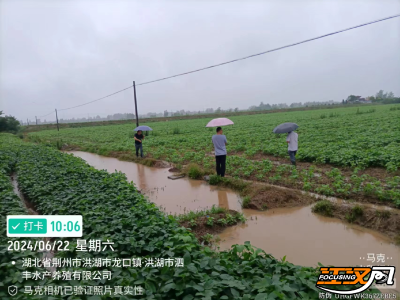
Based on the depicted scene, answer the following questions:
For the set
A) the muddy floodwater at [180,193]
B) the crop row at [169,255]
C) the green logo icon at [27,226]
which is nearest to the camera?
the crop row at [169,255]

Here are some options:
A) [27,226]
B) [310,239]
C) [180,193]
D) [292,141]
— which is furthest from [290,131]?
[27,226]

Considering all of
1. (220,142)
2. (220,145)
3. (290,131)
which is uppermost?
(290,131)

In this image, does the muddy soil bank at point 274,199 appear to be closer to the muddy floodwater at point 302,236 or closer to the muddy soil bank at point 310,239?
the muddy floodwater at point 302,236

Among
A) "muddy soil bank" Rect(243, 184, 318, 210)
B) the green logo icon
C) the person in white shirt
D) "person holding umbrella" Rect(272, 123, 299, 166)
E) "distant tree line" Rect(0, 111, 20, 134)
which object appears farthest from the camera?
"distant tree line" Rect(0, 111, 20, 134)

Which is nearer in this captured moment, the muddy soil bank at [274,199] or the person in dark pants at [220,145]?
the muddy soil bank at [274,199]

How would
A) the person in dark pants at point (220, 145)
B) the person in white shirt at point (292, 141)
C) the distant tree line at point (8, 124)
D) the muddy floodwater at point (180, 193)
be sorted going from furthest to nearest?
the distant tree line at point (8, 124) → the person in white shirt at point (292, 141) → the person in dark pants at point (220, 145) → the muddy floodwater at point (180, 193)

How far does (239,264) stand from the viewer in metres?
3.71

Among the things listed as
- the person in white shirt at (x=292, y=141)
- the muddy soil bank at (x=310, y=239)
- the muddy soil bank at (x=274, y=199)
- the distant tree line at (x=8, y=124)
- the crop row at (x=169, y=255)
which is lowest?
the muddy soil bank at (x=310, y=239)

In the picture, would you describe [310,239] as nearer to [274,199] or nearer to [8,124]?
[274,199]

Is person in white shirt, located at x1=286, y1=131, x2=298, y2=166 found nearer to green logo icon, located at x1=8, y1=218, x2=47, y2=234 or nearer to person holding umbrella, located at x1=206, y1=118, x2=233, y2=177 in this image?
person holding umbrella, located at x1=206, y1=118, x2=233, y2=177

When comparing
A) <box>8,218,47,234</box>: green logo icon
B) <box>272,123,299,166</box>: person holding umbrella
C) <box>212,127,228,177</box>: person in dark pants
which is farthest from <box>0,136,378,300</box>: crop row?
<box>272,123,299,166</box>: person holding umbrella

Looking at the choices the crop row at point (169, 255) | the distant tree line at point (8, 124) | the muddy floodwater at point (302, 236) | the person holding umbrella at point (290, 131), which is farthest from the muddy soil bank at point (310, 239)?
the distant tree line at point (8, 124)

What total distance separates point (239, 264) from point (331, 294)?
3.83 feet

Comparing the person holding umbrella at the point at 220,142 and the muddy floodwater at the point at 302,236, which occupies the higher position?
the person holding umbrella at the point at 220,142
